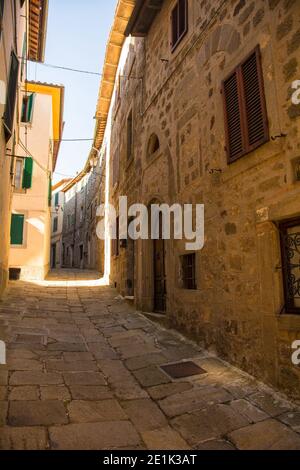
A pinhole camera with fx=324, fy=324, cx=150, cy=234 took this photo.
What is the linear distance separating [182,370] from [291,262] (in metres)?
1.98

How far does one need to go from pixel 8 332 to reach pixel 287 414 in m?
4.32

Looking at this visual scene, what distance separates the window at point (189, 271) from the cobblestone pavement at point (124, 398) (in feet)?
3.13

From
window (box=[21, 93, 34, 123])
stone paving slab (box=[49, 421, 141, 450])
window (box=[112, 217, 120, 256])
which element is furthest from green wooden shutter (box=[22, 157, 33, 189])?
stone paving slab (box=[49, 421, 141, 450])

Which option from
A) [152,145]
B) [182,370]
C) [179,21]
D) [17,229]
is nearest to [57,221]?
[17,229]

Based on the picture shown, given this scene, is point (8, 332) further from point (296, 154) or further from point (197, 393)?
point (296, 154)

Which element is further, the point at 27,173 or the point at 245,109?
the point at 27,173

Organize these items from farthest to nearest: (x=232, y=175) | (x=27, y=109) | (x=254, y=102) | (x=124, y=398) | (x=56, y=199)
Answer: (x=56, y=199) → (x=27, y=109) → (x=232, y=175) → (x=254, y=102) → (x=124, y=398)

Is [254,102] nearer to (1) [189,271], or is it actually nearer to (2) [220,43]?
(2) [220,43]

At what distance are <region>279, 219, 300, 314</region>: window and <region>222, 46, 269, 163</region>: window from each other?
3.61ft

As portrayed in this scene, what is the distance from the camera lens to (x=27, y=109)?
44.5 ft

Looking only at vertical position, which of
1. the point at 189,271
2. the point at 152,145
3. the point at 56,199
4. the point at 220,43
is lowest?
the point at 189,271

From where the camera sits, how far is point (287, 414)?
304cm

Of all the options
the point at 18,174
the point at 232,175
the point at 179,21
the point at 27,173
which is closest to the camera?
the point at 232,175

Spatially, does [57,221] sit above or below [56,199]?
below
